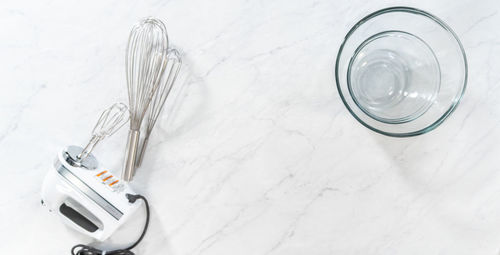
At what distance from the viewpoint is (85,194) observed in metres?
0.81

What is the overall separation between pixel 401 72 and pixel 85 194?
729mm

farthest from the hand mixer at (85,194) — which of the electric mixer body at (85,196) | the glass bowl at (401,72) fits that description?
the glass bowl at (401,72)

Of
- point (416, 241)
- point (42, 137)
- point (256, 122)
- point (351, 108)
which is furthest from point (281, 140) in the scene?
point (42, 137)

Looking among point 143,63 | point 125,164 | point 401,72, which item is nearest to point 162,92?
point 143,63

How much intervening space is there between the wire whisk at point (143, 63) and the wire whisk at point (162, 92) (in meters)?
0.02

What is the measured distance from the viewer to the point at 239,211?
91 cm

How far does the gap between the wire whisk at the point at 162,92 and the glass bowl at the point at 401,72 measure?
0.37 m

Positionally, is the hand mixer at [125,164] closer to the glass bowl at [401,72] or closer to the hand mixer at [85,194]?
the hand mixer at [85,194]

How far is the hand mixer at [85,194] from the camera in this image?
2.67 ft

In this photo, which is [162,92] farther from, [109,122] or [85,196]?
[85,196]

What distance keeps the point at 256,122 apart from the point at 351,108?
0.71ft

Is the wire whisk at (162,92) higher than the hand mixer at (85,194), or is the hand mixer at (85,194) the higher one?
the wire whisk at (162,92)

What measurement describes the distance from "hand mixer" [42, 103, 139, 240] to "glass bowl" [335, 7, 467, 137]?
1.77 ft

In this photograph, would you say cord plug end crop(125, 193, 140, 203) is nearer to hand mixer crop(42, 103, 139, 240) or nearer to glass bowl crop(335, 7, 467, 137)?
hand mixer crop(42, 103, 139, 240)
